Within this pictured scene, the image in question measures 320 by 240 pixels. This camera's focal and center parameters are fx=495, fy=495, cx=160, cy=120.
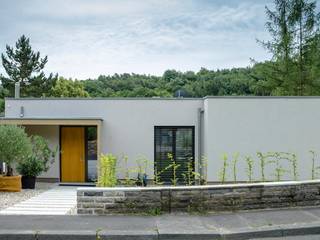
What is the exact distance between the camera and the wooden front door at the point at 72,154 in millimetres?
19266

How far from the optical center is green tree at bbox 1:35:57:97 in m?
46.9

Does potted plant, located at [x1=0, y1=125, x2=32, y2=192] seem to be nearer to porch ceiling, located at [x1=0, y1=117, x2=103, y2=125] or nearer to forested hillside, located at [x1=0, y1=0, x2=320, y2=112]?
porch ceiling, located at [x1=0, y1=117, x2=103, y2=125]

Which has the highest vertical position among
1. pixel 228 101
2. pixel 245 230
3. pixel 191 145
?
pixel 228 101

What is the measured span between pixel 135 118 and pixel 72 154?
296cm

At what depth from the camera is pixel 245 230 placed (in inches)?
324

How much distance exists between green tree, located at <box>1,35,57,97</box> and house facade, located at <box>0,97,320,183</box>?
29.1m

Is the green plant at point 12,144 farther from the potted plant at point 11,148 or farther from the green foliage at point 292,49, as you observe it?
the green foliage at point 292,49

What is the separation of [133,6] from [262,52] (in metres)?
14.7

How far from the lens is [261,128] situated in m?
17.2

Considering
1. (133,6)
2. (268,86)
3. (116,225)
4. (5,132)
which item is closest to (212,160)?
(133,6)

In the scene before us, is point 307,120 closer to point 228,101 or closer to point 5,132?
point 228,101

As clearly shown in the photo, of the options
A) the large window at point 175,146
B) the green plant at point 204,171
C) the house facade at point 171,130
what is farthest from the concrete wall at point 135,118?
the green plant at point 204,171

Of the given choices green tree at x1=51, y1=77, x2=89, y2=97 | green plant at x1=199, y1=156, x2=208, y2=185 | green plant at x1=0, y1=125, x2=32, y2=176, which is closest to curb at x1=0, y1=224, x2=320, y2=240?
green plant at x1=0, y1=125, x2=32, y2=176

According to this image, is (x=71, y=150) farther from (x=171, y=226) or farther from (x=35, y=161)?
(x=171, y=226)
